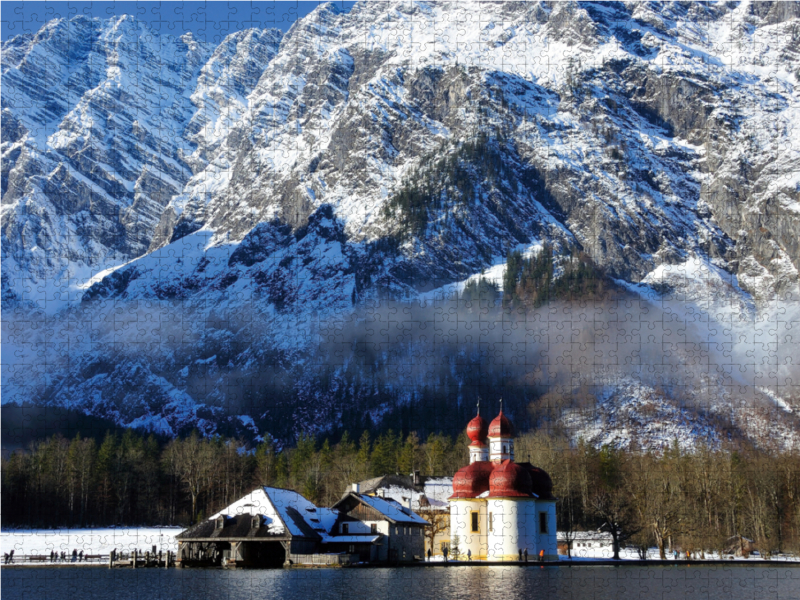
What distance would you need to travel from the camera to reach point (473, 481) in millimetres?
98875

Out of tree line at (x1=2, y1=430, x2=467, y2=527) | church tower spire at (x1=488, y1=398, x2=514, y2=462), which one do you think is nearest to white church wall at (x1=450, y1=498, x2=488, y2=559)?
church tower spire at (x1=488, y1=398, x2=514, y2=462)

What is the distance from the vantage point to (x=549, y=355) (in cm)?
17062

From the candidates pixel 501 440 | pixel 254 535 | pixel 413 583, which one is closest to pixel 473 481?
pixel 501 440

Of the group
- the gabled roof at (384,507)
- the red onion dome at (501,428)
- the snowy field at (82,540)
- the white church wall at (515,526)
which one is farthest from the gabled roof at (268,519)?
the red onion dome at (501,428)

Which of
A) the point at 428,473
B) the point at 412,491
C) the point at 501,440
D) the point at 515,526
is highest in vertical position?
the point at 501,440

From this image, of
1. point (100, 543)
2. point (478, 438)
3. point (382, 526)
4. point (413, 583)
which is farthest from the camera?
point (478, 438)

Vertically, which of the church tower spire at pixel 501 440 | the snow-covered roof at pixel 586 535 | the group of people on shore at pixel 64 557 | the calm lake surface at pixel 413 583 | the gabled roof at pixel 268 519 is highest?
the church tower spire at pixel 501 440

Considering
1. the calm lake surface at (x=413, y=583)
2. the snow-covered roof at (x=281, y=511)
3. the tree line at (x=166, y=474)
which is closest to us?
the calm lake surface at (x=413, y=583)

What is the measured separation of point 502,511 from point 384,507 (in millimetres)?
11296

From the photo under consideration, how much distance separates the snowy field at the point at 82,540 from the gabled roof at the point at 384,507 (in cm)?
1695

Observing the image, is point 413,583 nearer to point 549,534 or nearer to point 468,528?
point 468,528

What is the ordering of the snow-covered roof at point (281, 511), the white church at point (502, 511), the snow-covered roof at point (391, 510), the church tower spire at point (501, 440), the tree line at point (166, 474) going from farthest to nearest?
the tree line at point (166, 474), the church tower spire at point (501, 440), the snow-covered roof at point (391, 510), the white church at point (502, 511), the snow-covered roof at point (281, 511)

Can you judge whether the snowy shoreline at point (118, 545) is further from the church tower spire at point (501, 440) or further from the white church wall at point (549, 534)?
the church tower spire at point (501, 440)

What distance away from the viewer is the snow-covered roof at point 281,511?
284 ft
